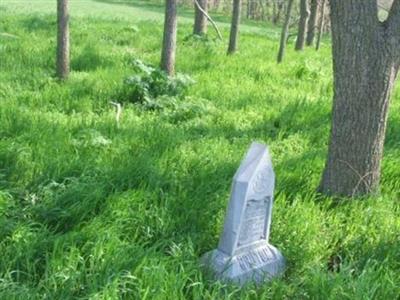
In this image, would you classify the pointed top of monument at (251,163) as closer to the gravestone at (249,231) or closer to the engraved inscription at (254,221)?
the gravestone at (249,231)

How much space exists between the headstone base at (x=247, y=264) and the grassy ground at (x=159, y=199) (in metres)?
0.09

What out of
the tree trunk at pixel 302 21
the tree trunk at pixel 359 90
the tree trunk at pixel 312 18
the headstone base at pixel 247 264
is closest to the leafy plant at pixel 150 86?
the tree trunk at pixel 359 90

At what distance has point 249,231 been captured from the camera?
322 cm

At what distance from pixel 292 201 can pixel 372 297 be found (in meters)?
1.25

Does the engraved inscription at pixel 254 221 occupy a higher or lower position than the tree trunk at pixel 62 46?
lower

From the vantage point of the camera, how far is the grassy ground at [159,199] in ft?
9.52

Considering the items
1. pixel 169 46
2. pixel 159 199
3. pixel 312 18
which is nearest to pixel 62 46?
pixel 169 46

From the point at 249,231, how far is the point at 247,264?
7.8 inches

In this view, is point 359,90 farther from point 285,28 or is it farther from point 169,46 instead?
point 285,28

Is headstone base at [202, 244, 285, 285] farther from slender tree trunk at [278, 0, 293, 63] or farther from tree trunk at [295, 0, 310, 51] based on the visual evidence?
tree trunk at [295, 0, 310, 51]

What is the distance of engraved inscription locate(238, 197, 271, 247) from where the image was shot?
3.15 metres

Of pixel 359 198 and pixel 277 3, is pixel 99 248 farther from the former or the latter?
pixel 277 3

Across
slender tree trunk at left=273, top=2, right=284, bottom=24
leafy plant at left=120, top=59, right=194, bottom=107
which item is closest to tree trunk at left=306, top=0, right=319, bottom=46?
leafy plant at left=120, top=59, right=194, bottom=107

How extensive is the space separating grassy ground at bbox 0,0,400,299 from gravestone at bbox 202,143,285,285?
4.8 inches
